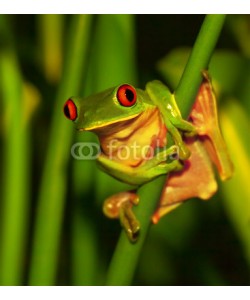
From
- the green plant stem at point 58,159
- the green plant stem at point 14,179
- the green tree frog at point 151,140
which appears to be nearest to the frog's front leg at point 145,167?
the green tree frog at point 151,140

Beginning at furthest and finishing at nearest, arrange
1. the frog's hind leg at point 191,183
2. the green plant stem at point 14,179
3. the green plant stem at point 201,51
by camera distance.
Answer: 1. the green plant stem at point 14,179
2. the frog's hind leg at point 191,183
3. the green plant stem at point 201,51

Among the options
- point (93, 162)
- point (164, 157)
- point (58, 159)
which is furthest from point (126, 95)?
point (93, 162)

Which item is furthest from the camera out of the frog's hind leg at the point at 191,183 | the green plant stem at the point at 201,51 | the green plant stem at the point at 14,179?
the green plant stem at the point at 14,179

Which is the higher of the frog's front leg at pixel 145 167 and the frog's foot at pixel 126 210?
the frog's front leg at pixel 145 167

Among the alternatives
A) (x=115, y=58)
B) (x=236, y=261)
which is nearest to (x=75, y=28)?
(x=115, y=58)

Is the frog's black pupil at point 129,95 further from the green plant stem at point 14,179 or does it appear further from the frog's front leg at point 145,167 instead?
the green plant stem at point 14,179

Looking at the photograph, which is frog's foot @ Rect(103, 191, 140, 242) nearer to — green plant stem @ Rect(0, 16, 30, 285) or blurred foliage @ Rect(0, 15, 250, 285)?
blurred foliage @ Rect(0, 15, 250, 285)

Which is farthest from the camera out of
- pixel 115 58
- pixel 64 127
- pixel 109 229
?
pixel 109 229

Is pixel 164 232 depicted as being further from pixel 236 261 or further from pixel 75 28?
pixel 75 28

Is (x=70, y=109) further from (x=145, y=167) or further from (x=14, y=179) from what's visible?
(x=14, y=179)
